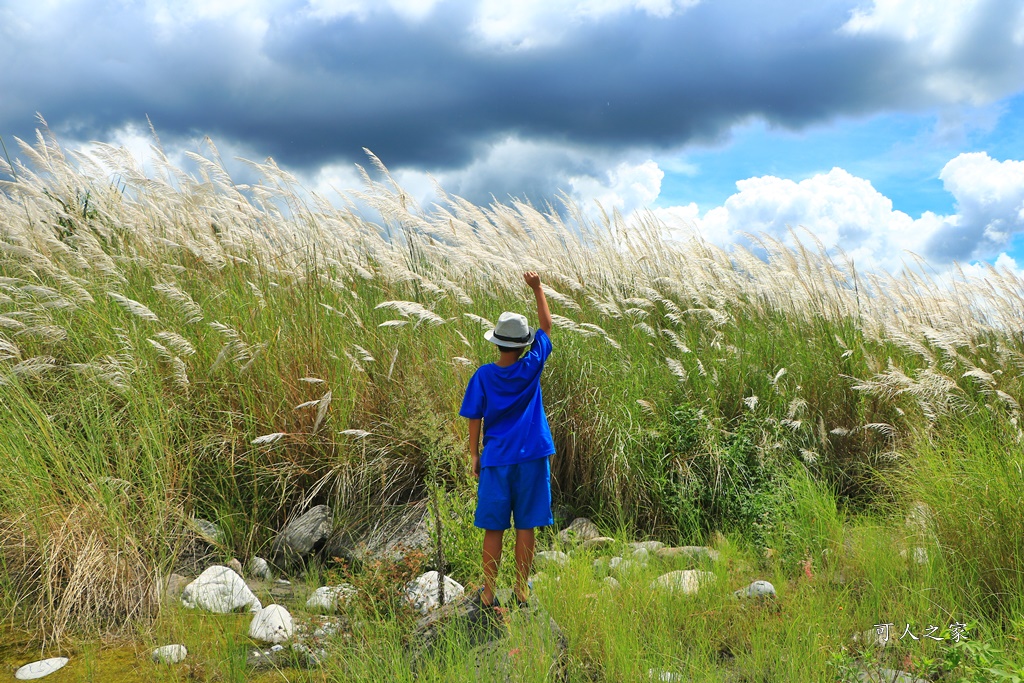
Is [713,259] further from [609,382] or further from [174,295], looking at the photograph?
[174,295]

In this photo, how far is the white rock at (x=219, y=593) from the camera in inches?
140

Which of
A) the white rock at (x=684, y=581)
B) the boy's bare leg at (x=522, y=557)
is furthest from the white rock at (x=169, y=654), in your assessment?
the white rock at (x=684, y=581)

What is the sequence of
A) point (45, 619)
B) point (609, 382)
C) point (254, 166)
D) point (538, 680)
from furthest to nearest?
point (254, 166) < point (609, 382) < point (45, 619) < point (538, 680)

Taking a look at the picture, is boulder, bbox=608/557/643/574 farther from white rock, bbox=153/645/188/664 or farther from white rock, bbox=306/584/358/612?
white rock, bbox=153/645/188/664

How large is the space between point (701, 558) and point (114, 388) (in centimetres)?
348

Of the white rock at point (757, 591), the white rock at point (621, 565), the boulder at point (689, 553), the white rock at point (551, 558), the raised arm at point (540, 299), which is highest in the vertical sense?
the raised arm at point (540, 299)

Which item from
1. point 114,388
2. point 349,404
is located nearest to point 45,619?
point 114,388

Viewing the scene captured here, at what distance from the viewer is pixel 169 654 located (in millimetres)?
3131

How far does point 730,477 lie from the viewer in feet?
14.9

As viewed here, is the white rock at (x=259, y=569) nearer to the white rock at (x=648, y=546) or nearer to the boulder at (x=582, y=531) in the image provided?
the boulder at (x=582, y=531)

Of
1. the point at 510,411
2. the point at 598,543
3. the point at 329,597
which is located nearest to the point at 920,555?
the point at 598,543

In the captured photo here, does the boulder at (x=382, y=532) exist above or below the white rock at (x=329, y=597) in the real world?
above

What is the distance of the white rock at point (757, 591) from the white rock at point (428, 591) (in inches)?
49.3

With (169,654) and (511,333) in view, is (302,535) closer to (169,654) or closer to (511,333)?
(169,654)
